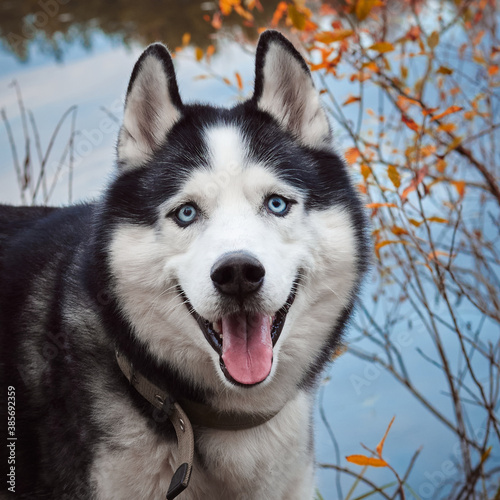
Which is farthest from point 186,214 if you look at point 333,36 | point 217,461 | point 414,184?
point 414,184

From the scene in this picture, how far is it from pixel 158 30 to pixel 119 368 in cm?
718

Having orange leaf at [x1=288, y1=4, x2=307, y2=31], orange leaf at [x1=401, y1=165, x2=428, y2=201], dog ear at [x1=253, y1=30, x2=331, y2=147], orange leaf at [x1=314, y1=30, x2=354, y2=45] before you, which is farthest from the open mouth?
orange leaf at [x1=288, y1=4, x2=307, y2=31]

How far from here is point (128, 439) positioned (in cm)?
216

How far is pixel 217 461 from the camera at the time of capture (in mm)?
2238

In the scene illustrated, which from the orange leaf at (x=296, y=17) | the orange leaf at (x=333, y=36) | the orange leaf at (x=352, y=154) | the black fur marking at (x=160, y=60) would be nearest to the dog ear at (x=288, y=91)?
the black fur marking at (x=160, y=60)

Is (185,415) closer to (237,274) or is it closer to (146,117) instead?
(237,274)

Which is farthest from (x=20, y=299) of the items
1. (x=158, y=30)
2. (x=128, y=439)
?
(x=158, y=30)

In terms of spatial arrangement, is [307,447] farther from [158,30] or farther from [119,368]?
[158,30]

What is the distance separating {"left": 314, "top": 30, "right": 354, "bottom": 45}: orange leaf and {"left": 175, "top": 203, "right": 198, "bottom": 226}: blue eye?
122cm

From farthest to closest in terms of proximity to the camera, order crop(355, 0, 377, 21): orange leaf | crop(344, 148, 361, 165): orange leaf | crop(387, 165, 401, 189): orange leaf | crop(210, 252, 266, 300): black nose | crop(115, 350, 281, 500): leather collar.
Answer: crop(344, 148, 361, 165): orange leaf < crop(355, 0, 377, 21): orange leaf < crop(387, 165, 401, 189): orange leaf < crop(115, 350, 281, 500): leather collar < crop(210, 252, 266, 300): black nose

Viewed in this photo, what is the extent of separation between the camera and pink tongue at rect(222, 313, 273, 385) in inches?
77.2

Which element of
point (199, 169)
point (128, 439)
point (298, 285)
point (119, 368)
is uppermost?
point (199, 169)

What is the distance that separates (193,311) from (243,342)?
0.21 meters

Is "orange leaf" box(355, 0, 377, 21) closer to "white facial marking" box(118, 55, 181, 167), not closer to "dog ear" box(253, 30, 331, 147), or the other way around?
"dog ear" box(253, 30, 331, 147)
